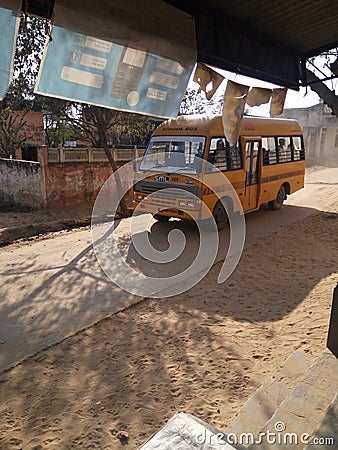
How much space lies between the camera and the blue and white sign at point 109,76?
2.81m

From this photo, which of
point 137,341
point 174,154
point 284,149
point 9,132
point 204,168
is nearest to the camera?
point 137,341

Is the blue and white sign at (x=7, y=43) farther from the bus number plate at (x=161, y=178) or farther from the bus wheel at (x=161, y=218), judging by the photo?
the bus wheel at (x=161, y=218)

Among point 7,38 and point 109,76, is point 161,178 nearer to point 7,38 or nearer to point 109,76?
point 109,76

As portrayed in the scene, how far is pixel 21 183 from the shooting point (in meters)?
12.3

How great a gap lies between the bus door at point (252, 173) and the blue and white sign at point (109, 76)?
5007 mm

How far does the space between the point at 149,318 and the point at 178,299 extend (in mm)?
657

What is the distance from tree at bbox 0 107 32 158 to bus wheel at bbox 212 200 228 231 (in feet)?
37.6

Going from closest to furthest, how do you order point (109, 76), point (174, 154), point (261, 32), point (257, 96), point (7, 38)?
point (7, 38) < point (109, 76) < point (261, 32) < point (257, 96) < point (174, 154)

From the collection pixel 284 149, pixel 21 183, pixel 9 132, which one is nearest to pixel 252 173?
pixel 284 149

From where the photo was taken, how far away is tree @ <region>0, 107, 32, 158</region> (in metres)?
15.4

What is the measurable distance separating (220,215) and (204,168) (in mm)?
1326

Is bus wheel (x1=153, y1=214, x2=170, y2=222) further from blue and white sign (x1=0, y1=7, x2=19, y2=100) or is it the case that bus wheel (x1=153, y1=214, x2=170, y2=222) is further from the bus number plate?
blue and white sign (x1=0, y1=7, x2=19, y2=100)

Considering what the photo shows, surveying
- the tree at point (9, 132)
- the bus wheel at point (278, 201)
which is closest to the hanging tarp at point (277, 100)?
the bus wheel at point (278, 201)

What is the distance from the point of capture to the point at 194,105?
20.5 metres
